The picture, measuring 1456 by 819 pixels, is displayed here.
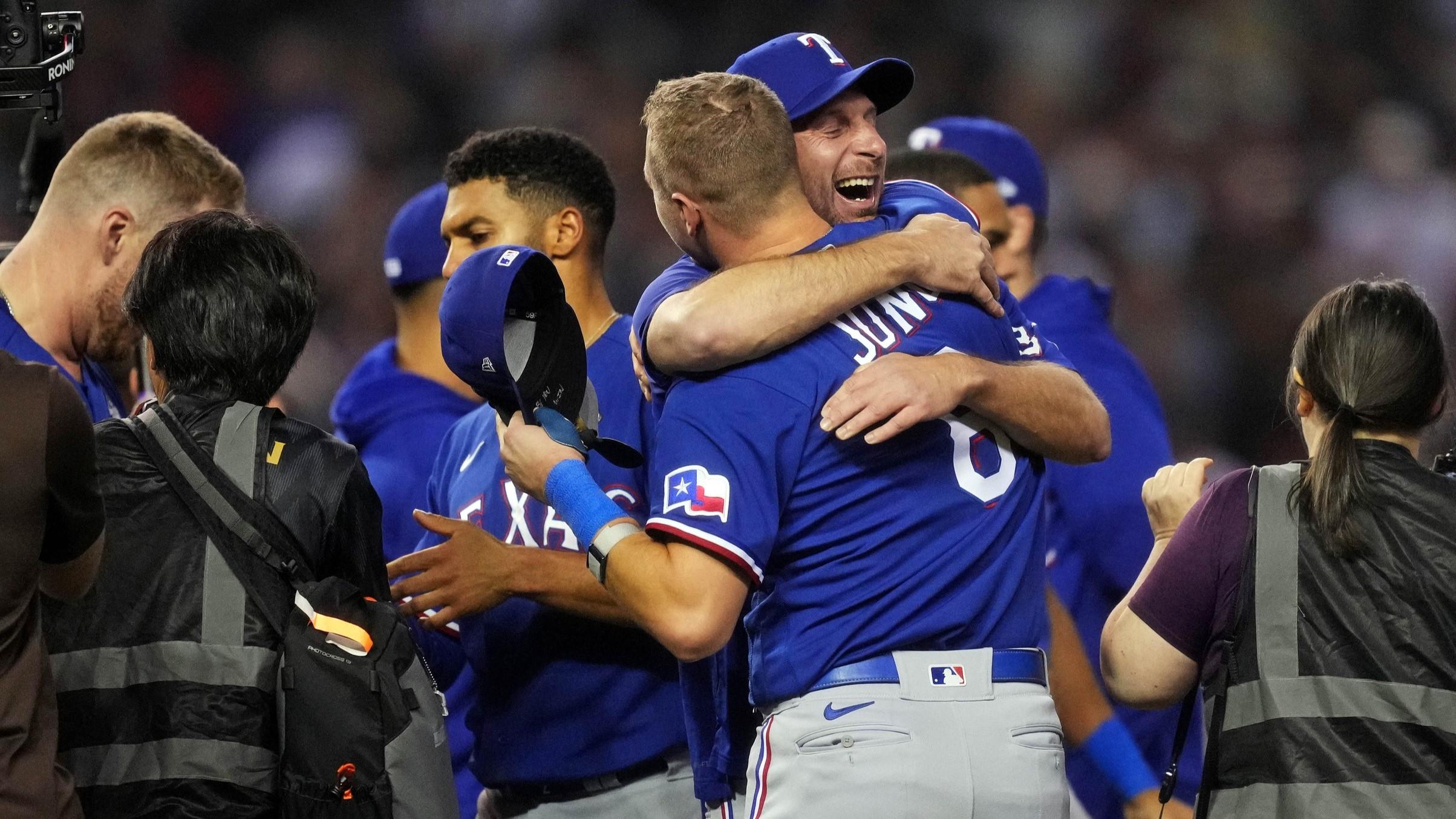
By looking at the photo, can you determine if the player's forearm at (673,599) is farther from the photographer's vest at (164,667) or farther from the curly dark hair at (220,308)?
the curly dark hair at (220,308)

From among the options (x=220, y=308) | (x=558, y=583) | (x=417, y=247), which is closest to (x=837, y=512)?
(x=558, y=583)

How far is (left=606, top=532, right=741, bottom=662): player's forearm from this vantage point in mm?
2279

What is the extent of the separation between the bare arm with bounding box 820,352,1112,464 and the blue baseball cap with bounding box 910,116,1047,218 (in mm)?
2246

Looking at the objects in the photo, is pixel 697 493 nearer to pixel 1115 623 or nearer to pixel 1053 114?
pixel 1115 623

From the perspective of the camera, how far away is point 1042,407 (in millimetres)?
2582

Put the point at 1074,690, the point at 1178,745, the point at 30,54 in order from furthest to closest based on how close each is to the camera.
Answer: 1. the point at 1074,690
2. the point at 30,54
3. the point at 1178,745

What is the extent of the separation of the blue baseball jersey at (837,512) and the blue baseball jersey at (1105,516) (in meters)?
1.65

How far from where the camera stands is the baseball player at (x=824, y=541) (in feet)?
7.61

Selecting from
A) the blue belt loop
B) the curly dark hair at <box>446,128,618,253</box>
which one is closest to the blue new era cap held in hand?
the blue belt loop

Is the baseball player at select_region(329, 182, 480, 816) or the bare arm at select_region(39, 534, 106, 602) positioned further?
the baseball player at select_region(329, 182, 480, 816)

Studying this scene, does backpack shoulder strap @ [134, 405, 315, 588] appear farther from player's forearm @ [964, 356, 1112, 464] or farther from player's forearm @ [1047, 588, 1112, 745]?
player's forearm @ [1047, 588, 1112, 745]

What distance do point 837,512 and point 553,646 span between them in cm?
97

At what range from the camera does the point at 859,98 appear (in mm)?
2908

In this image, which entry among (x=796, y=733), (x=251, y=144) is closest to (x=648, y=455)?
(x=796, y=733)
